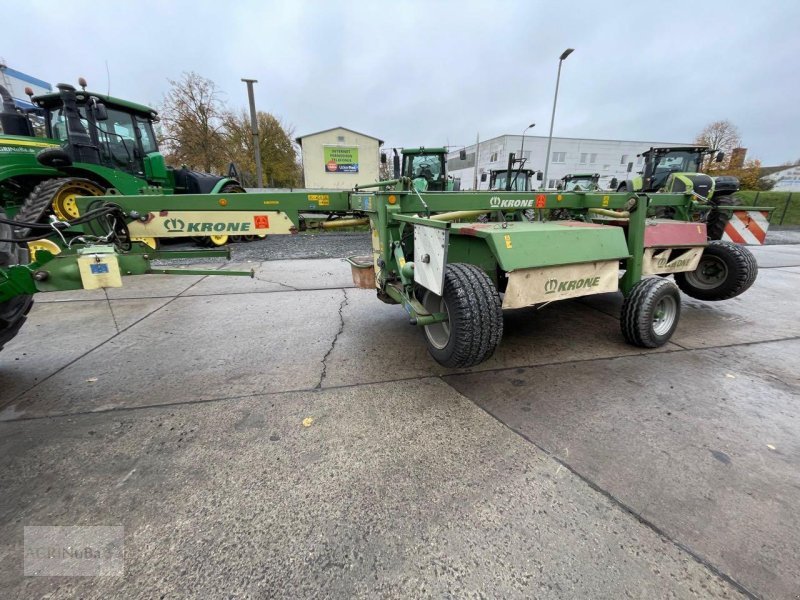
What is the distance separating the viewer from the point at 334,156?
26.4 meters

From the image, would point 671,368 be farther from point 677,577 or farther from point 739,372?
point 677,577

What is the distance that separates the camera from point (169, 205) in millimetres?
2928

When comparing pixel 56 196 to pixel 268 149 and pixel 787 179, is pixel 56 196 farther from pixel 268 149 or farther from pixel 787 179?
pixel 787 179

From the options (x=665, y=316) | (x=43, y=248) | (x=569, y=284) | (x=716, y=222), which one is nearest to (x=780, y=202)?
(x=716, y=222)

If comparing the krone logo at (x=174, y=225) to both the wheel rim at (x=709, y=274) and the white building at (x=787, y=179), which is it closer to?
the wheel rim at (x=709, y=274)

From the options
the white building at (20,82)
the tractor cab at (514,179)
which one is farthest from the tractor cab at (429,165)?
the white building at (20,82)

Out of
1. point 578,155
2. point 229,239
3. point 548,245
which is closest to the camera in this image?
point 548,245

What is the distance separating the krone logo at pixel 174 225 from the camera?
117 inches

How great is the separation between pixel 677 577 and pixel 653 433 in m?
1.01

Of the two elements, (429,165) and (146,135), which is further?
(429,165)

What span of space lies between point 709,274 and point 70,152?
10.9 meters

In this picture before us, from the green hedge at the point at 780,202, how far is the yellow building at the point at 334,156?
22.3m

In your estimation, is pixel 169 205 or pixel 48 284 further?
pixel 169 205

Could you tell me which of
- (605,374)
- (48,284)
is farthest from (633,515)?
(48,284)
